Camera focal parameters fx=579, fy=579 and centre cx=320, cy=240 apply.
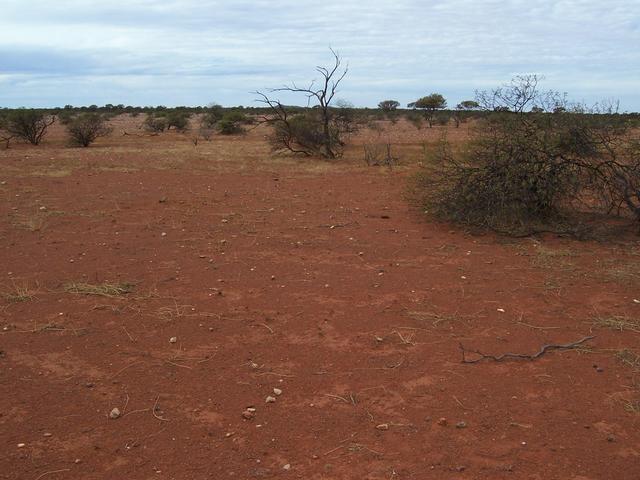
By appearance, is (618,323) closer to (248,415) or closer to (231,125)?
(248,415)

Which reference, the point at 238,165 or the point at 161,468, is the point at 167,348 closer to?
the point at 161,468

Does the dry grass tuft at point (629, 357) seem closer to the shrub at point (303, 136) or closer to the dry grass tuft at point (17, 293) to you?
the dry grass tuft at point (17, 293)

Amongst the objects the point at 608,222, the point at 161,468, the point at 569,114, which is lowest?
the point at 161,468

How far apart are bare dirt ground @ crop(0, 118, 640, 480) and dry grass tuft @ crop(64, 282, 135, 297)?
7 centimetres

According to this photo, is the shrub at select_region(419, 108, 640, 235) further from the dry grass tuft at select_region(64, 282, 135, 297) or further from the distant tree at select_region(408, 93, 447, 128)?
the distant tree at select_region(408, 93, 447, 128)

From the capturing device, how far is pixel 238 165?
19000 mm

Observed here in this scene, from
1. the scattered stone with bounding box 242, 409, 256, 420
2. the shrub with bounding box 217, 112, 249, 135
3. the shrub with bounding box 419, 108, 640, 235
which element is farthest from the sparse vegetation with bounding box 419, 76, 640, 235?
the shrub with bounding box 217, 112, 249, 135

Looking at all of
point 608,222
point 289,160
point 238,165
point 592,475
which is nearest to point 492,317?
point 592,475

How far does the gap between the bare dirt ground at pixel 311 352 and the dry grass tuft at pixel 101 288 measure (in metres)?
0.07

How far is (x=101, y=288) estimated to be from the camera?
21.8 feet

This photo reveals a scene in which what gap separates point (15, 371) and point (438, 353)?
11.7 ft

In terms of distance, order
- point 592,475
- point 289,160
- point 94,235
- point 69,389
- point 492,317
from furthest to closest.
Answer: point 289,160, point 94,235, point 492,317, point 69,389, point 592,475

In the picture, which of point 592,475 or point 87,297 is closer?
point 592,475

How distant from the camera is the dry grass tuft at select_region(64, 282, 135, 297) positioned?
6.52m
